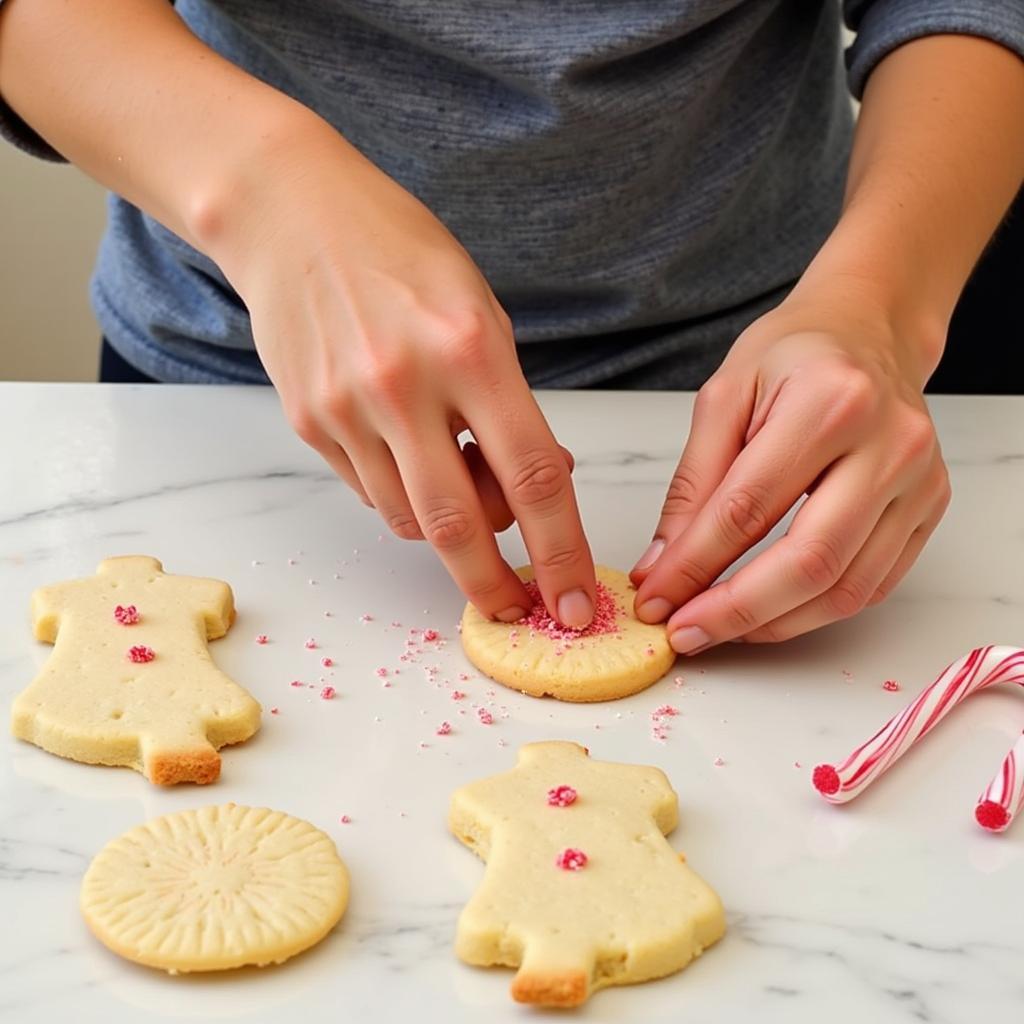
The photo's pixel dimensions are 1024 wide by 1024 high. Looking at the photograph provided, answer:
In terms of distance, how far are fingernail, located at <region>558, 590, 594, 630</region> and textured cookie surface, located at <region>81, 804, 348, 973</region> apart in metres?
0.28

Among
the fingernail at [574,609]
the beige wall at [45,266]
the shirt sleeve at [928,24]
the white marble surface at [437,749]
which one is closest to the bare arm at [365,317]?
the fingernail at [574,609]

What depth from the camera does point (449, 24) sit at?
47.2 inches

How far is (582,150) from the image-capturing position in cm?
129

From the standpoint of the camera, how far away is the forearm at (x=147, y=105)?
Answer: 0.98m

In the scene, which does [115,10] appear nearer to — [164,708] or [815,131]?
[164,708]

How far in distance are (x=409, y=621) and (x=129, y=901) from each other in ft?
1.18

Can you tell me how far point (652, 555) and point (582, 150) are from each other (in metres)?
0.46

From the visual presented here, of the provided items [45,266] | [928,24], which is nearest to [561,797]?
[928,24]

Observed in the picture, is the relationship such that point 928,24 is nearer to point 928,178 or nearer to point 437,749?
point 928,178

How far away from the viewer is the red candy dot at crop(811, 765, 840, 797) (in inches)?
31.1

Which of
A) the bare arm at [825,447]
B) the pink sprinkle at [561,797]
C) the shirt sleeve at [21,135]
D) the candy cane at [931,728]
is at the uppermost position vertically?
the shirt sleeve at [21,135]

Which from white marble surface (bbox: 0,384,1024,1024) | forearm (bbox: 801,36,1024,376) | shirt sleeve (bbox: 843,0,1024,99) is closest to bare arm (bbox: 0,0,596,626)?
white marble surface (bbox: 0,384,1024,1024)

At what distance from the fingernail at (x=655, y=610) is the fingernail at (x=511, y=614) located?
3.4 inches

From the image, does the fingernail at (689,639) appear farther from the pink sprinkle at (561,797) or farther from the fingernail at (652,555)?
the pink sprinkle at (561,797)
